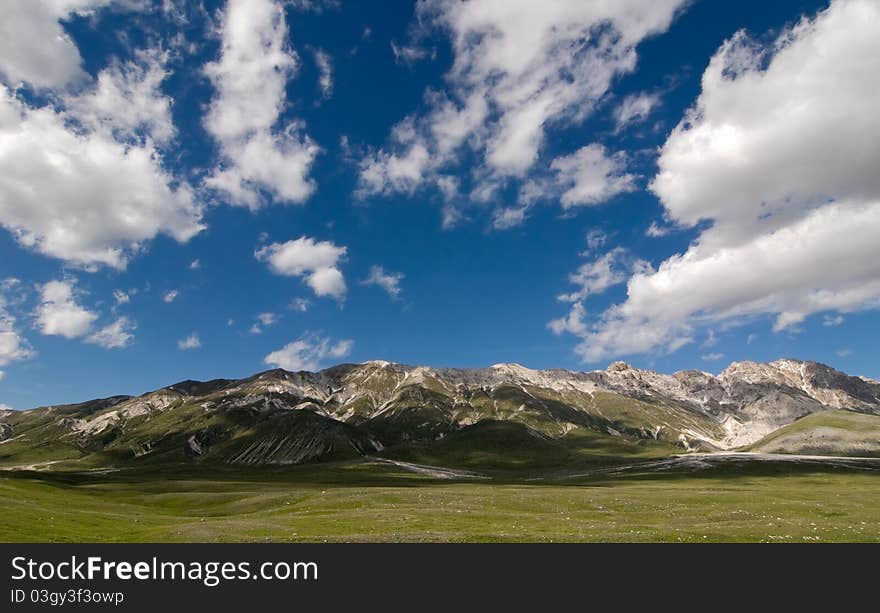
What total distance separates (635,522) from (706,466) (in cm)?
14640
